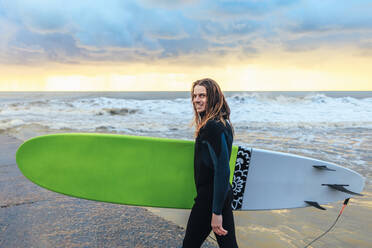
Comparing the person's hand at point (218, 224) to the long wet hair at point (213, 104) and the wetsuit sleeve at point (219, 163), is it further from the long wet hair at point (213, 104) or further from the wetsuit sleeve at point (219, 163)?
the long wet hair at point (213, 104)

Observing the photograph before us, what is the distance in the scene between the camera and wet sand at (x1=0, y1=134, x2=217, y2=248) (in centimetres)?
199

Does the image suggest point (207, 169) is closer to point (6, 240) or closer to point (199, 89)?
point (199, 89)

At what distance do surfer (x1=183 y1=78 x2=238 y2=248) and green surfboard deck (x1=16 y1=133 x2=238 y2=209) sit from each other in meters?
0.67

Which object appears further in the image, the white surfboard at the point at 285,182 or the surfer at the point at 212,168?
the white surfboard at the point at 285,182

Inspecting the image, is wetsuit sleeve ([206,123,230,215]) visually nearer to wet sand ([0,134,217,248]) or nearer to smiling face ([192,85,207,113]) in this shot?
smiling face ([192,85,207,113])

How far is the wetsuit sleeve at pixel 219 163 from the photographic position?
1.20 m

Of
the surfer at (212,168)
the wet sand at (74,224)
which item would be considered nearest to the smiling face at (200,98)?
the surfer at (212,168)

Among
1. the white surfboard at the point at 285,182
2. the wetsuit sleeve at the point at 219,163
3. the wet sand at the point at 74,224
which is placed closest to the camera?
the wetsuit sleeve at the point at 219,163

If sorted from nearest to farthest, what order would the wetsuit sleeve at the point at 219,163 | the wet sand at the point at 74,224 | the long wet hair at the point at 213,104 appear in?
the wetsuit sleeve at the point at 219,163
the long wet hair at the point at 213,104
the wet sand at the point at 74,224

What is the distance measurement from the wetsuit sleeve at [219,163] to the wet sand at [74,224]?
0.91 m

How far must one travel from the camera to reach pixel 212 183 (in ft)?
4.28

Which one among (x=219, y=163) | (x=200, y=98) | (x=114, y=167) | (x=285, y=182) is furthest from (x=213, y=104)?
(x=285, y=182)

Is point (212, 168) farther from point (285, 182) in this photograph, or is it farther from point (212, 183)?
point (285, 182)

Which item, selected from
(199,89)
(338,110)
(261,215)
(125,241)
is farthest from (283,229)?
(338,110)
